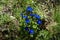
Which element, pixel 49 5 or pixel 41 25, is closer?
pixel 41 25

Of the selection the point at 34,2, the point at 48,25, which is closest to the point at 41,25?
the point at 48,25

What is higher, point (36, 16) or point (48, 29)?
point (36, 16)

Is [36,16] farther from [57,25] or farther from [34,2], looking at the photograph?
[34,2]

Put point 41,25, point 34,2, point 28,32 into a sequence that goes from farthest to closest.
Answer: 1. point 34,2
2. point 41,25
3. point 28,32

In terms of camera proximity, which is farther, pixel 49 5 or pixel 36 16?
pixel 49 5

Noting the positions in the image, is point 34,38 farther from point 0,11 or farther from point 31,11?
point 0,11

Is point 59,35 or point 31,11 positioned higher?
point 31,11

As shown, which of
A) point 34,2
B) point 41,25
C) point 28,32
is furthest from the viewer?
point 34,2

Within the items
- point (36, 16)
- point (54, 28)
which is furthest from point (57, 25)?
point (36, 16)

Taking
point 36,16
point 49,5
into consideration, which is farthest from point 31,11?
point 49,5
